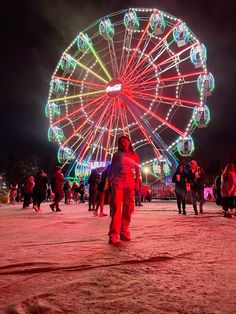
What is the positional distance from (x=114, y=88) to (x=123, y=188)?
64.2 ft

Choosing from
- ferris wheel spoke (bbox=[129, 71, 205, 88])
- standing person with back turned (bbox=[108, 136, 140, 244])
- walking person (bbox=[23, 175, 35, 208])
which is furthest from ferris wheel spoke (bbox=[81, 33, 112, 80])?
standing person with back turned (bbox=[108, 136, 140, 244])

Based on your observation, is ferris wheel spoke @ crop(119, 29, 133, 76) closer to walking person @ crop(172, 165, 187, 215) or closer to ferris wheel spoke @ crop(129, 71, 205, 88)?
ferris wheel spoke @ crop(129, 71, 205, 88)

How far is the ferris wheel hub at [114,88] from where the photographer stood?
25.0 meters

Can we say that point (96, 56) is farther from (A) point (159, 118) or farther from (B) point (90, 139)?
(A) point (159, 118)

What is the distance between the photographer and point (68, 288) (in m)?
3.12

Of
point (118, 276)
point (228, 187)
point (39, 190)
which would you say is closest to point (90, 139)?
point (39, 190)

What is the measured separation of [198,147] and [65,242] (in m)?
56.2

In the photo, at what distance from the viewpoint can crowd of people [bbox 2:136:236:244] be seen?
6082 millimetres

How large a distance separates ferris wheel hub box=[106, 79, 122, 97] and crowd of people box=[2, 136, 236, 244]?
6.29 metres

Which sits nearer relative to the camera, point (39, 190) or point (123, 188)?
point (123, 188)

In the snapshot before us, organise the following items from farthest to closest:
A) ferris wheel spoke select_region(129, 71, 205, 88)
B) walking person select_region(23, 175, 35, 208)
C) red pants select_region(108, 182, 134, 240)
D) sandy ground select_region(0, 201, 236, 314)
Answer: ferris wheel spoke select_region(129, 71, 205, 88) → walking person select_region(23, 175, 35, 208) → red pants select_region(108, 182, 134, 240) → sandy ground select_region(0, 201, 236, 314)

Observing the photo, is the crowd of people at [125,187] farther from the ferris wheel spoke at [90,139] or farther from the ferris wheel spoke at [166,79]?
the ferris wheel spoke at [166,79]

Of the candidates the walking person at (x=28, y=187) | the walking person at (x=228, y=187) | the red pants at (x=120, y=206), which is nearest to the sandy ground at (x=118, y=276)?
the red pants at (x=120, y=206)

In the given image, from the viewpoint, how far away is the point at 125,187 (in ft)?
20.2
